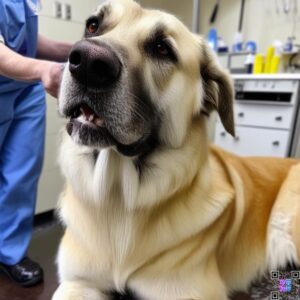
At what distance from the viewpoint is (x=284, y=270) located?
1.15m

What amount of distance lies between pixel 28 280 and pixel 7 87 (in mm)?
717

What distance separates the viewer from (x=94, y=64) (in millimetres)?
584

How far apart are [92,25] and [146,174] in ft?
1.33

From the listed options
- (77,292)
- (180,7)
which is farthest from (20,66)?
(180,7)

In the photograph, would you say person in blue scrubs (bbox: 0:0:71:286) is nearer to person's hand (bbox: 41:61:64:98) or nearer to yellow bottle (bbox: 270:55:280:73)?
person's hand (bbox: 41:61:64:98)

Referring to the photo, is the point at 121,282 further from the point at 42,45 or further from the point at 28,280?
the point at 42,45

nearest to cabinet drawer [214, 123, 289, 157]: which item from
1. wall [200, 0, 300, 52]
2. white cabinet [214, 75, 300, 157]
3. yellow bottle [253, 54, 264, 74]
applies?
white cabinet [214, 75, 300, 157]

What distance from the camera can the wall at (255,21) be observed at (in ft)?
9.30

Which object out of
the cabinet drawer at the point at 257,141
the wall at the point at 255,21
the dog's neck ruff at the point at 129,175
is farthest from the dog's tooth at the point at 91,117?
the wall at the point at 255,21

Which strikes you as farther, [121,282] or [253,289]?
[253,289]

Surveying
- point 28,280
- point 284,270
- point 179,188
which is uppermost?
point 179,188

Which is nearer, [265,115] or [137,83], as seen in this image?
[137,83]

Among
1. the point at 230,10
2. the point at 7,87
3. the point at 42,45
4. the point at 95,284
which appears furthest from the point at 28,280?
the point at 230,10

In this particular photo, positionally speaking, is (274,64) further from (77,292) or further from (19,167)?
(77,292)
